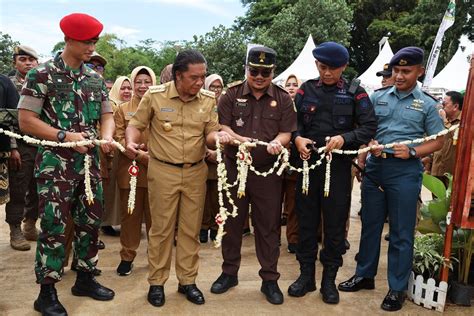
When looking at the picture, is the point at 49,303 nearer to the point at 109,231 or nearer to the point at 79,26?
the point at 79,26

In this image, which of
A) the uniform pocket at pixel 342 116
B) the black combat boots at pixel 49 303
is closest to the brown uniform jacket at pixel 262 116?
the uniform pocket at pixel 342 116

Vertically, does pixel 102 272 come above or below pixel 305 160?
below

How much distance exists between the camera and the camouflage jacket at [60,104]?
3326 millimetres

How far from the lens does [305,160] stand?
3783 mm

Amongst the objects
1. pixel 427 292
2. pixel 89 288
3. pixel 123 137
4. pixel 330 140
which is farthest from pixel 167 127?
pixel 427 292

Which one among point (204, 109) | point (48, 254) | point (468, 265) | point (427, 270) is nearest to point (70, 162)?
point (48, 254)

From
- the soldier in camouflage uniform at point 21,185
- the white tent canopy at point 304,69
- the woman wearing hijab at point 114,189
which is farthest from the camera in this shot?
the white tent canopy at point 304,69

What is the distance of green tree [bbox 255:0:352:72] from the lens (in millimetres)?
22047

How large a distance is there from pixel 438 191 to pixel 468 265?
71 centimetres

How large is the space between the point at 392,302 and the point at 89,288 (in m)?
2.65

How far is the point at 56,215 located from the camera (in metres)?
3.44

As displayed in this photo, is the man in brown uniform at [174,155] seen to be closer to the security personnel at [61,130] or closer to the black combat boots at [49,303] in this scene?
the security personnel at [61,130]

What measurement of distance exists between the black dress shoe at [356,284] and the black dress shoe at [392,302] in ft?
1.19

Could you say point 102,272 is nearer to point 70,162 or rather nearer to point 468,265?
point 70,162
